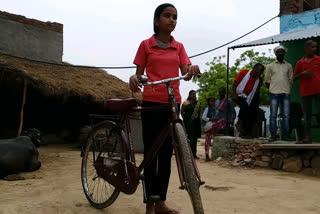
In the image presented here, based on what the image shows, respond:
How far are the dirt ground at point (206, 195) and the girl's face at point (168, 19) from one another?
1711 mm

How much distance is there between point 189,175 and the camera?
2322 millimetres

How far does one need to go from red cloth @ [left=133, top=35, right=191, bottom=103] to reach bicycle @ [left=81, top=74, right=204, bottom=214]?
0.18 metres

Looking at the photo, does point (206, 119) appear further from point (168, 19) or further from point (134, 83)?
point (134, 83)

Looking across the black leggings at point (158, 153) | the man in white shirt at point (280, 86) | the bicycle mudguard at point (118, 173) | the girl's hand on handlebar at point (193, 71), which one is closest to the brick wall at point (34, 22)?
the man in white shirt at point (280, 86)

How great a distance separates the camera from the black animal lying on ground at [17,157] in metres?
5.32

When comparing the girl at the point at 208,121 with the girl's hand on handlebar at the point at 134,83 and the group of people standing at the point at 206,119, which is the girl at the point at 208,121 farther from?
the girl's hand on handlebar at the point at 134,83

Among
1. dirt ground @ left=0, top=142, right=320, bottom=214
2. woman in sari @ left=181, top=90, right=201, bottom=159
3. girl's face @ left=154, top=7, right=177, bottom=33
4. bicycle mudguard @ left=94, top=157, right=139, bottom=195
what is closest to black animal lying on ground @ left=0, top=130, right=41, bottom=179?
dirt ground @ left=0, top=142, right=320, bottom=214

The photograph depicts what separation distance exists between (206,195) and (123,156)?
1.52m

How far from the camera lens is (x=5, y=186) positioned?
4.61 meters

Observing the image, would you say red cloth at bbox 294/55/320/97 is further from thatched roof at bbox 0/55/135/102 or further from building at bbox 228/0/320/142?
thatched roof at bbox 0/55/135/102

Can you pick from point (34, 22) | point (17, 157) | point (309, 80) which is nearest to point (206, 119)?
point (309, 80)

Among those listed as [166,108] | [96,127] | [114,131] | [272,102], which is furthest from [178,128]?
[272,102]

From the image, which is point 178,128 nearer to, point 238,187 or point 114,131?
point 114,131

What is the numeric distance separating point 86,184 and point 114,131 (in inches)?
30.0
